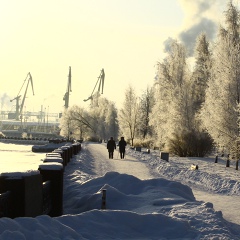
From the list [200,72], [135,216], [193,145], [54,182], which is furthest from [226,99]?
[200,72]

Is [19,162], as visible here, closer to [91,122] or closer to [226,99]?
[226,99]

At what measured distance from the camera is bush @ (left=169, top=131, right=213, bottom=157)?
122ft

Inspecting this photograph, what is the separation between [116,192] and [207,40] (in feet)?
138

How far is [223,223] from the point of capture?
30.1ft

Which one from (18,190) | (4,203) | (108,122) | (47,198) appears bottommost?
(47,198)

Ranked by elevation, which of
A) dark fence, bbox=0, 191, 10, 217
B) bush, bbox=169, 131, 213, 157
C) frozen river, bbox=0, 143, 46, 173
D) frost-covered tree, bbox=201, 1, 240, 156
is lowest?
frozen river, bbox=0, 143, 46, 173

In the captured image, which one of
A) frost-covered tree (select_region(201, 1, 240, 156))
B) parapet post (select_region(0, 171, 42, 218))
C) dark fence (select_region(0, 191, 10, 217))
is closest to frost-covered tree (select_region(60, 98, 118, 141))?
frost-covered tree (select_region(201, 1, 240, 156))

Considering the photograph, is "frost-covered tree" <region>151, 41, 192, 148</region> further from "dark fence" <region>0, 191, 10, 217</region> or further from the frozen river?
"dark fence" <region>0, 191, 10, 217</region>

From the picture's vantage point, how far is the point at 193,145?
1467 inches

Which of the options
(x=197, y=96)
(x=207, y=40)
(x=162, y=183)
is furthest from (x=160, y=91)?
(x=162, y=183)

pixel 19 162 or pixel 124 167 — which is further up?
pixel 124 167

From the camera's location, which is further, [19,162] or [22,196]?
[19,162]

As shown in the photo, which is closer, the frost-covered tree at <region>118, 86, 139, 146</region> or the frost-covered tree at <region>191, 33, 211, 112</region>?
the frost-covered tree at <region>191, 33, 211, 112</region>

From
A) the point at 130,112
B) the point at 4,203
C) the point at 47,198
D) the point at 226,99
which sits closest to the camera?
the point at 4,203
